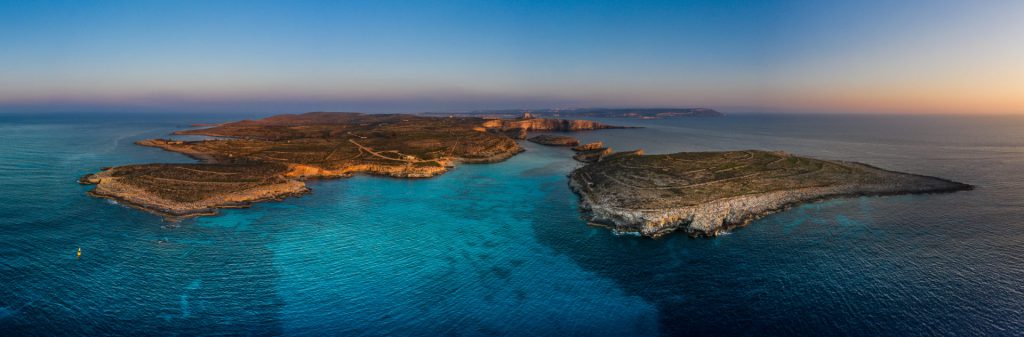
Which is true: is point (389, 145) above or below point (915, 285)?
above

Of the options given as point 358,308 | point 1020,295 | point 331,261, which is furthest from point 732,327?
point 331,261

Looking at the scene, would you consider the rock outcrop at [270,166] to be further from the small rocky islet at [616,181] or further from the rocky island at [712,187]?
the rocky island at [712,187]

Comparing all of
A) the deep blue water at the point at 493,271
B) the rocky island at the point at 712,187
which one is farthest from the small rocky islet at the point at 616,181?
the deep blue water at the point at 493,271

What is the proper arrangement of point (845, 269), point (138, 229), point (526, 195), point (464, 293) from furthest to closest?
point (526, 195) < point (138, 229) < point (845, 269) < point (464, 293)

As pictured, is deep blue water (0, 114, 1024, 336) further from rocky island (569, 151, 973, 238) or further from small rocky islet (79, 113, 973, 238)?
small rocky islet (79, 113, 973, 238)

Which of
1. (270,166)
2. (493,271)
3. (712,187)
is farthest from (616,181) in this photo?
(270,166)

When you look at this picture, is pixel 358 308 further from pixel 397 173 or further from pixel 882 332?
pixel 397 173
